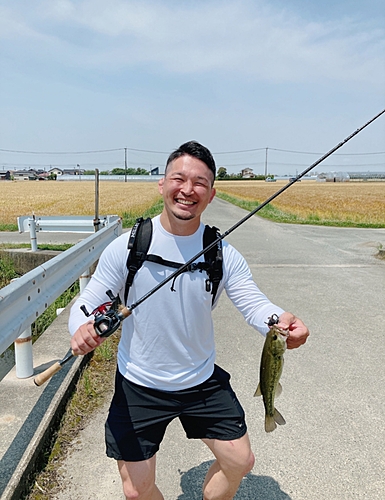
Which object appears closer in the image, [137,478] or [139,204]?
[137,478]

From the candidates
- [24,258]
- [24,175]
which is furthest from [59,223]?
[24,175]

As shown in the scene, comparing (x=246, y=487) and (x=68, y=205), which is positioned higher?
(x=68, y=205)

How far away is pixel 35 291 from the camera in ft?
11.0

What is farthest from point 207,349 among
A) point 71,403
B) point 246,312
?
point 71,403

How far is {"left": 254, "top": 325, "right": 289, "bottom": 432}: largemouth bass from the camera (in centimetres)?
209

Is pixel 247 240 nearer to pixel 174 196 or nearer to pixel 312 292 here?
pixel 312 292

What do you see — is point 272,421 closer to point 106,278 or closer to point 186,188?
point 106,278

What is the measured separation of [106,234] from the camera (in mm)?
6672

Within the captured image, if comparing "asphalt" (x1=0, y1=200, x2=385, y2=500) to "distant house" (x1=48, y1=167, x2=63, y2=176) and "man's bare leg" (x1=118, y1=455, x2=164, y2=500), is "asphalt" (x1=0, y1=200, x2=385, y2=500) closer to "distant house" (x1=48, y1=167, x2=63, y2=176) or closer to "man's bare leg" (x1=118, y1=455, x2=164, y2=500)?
"man's bare leg" (x1=118, y1=455, x2=164, y2=500)

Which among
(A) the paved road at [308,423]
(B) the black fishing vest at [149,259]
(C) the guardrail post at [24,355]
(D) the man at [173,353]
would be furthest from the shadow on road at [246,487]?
(C) the guardrail post at [24,355]

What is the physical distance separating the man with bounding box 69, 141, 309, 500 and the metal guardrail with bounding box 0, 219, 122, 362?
0.76 meters

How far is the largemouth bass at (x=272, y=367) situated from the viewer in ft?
6.85

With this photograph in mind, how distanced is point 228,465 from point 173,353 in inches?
24.3

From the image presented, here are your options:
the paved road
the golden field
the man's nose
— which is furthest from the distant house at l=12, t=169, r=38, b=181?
the man's nose
